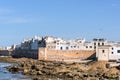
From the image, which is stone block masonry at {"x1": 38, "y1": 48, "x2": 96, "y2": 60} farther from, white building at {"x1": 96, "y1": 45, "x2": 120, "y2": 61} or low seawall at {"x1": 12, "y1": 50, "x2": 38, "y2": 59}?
white building at {"x1": 96, "y1": 45, "x2": 120, "y2": 61}

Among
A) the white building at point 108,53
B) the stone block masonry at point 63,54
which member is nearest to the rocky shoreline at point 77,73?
the white building at point 108,53

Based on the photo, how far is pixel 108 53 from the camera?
69.1m

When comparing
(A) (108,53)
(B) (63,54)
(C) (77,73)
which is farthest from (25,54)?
(C) (77,73)

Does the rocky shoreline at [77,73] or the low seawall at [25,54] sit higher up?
the low seawall at [25,54]

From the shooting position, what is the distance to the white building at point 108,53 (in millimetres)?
67812

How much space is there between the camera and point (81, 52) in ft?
269

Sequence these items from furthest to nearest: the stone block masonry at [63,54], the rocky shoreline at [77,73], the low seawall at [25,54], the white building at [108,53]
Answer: the low seawall at [25,54], the stone block masonry at [63,54], the white building at [108,53], the rocky shoreline at [77,73]

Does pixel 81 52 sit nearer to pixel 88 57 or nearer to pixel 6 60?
pixel 88 57

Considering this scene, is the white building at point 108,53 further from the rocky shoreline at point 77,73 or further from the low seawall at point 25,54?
the low seawall at point 25,54

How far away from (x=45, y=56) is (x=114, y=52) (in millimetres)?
17584

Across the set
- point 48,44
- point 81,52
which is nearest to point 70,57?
point 81,52

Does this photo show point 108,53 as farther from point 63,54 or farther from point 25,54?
point 25,54

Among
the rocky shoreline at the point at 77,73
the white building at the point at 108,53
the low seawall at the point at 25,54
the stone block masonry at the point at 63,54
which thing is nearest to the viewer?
the rocky shoreline at the point at 77,73

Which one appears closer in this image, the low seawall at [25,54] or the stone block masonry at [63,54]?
the stone block masonry at [63,54]
